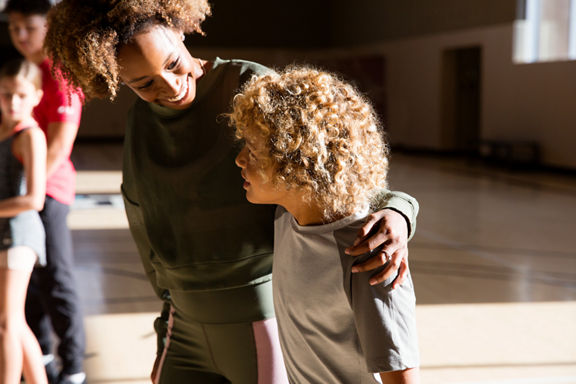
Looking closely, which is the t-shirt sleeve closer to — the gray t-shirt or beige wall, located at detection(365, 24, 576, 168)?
the gray t-shirt

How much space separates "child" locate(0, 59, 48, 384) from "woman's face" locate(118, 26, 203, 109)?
3.55 feet

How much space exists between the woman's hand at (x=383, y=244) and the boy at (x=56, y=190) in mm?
1808

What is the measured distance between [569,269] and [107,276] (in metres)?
3.42

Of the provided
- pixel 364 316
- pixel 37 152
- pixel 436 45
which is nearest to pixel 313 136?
pixel 364 316

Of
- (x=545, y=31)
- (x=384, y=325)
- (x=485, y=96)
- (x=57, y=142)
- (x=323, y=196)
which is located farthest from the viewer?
(x=485, y=96)

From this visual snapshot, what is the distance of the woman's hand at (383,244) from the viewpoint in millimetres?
1150

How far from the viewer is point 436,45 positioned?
1509 centimetres

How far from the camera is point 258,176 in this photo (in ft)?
4.24

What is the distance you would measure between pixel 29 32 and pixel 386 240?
7.09 feet

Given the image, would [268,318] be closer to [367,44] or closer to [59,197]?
[59,197]

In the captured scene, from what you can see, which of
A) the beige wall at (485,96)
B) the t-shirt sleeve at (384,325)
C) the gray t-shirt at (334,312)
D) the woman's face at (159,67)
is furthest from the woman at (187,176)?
the beige wall at (485,96)

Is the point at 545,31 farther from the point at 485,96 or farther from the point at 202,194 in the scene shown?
the point at 202,194

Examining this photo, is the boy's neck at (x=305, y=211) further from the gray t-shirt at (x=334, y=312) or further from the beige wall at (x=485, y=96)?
the beige wall at (x=485, y=96)

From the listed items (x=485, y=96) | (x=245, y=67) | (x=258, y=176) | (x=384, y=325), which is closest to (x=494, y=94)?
A: (x=485, y=96)
